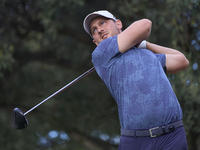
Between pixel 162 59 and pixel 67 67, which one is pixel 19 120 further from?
pixel 67 67

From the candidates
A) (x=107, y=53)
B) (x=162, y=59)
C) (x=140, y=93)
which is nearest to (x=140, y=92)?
(x=140, y=93)

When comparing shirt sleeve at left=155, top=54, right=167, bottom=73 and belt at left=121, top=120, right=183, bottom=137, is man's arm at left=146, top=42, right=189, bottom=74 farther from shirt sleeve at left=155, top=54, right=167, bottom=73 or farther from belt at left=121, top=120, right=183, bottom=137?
belt at left=121, top=120, right=183, bottom=137

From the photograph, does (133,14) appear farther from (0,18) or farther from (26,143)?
(26,143)

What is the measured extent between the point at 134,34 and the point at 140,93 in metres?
0.45

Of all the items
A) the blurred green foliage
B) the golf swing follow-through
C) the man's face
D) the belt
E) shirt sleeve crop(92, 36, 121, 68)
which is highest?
the blurred green foliage

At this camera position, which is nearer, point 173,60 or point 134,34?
point 134,34

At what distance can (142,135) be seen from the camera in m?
2.54

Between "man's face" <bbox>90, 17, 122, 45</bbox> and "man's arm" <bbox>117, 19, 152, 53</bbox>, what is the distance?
0.38 meters

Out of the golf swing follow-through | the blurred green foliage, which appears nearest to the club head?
the golf swing follow-through

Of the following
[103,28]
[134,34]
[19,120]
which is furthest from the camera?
[19,120]

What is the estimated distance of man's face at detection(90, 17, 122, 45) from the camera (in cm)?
308

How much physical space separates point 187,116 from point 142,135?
4.29 meters

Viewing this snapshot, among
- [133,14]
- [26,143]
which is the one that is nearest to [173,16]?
[133,14]

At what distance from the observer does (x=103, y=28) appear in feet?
10.1
